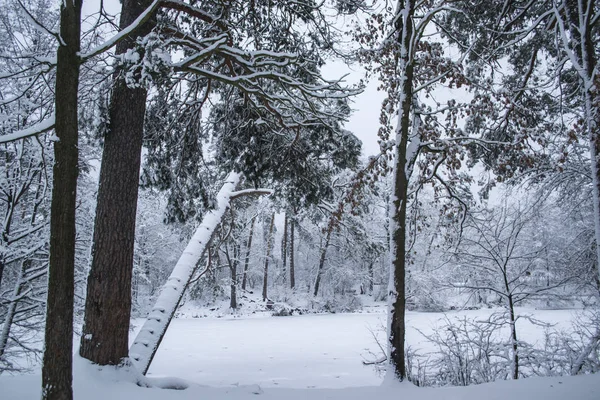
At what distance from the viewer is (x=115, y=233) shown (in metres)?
3.53

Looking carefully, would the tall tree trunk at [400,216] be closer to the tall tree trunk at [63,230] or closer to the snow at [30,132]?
the tall tree trunk at [63,230]

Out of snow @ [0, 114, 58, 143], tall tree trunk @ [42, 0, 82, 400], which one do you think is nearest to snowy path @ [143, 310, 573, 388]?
tall tree trunk @ [42, 0, 82, 400]

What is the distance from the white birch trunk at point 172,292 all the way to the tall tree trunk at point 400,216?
309 cm

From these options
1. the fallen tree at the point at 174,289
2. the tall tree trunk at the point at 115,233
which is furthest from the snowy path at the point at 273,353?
the tall tree trunk at the point at 115,233

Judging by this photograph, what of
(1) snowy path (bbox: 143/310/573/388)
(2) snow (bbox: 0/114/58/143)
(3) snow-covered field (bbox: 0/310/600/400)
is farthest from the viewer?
(1) snowy path (bbox: 143/310/573/388)

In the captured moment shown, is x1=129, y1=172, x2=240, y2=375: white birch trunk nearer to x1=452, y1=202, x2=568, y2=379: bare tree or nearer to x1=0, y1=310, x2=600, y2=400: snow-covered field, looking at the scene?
x1=0, y1=310, x2=600, y2=400: snow-covered field

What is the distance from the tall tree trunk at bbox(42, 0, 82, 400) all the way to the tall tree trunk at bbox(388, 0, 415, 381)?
3.47 metres

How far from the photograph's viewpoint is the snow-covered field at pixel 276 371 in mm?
3254

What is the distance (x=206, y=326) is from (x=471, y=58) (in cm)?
1524

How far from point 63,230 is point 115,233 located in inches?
54.5

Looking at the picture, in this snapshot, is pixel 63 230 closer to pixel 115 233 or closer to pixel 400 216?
pixel 115 233

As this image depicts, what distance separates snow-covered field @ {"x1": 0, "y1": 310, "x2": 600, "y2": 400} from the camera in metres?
3.25

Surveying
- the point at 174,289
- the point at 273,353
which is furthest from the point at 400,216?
the point at 273,353

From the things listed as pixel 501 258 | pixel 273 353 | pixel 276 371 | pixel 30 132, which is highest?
pixel 30 132
